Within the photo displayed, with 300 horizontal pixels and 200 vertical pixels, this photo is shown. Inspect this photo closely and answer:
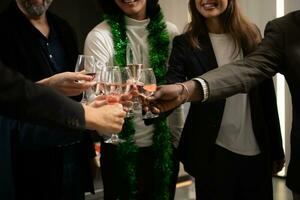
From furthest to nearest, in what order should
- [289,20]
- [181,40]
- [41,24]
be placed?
1. [41,24]
2. [181,40]
3. [289,20]

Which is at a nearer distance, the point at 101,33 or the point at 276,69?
the point at 276,69

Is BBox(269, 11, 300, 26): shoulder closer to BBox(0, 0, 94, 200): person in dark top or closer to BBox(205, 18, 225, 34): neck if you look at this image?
BBox(205, 18, 225, 34): neck

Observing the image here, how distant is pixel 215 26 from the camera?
213cm

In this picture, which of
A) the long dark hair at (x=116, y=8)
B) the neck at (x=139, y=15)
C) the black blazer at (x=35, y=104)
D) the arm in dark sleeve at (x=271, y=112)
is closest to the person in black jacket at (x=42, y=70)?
the long dark hair at (x=116, y=8)

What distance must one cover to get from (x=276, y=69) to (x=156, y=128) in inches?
31.4

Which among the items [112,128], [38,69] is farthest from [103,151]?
[112,128]

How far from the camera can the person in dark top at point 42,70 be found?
194cm

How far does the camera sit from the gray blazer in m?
1.54

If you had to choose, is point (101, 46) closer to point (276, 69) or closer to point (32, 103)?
point (276, 69)

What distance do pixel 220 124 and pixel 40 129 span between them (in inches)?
34.6

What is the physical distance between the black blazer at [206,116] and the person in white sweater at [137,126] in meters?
0.19

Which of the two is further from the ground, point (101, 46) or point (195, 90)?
point (101, 46)

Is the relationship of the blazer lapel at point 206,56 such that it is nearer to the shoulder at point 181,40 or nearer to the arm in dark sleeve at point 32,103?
the shoulder at point 181,40

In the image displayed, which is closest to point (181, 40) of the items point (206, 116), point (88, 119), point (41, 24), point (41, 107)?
point (206, 116)
